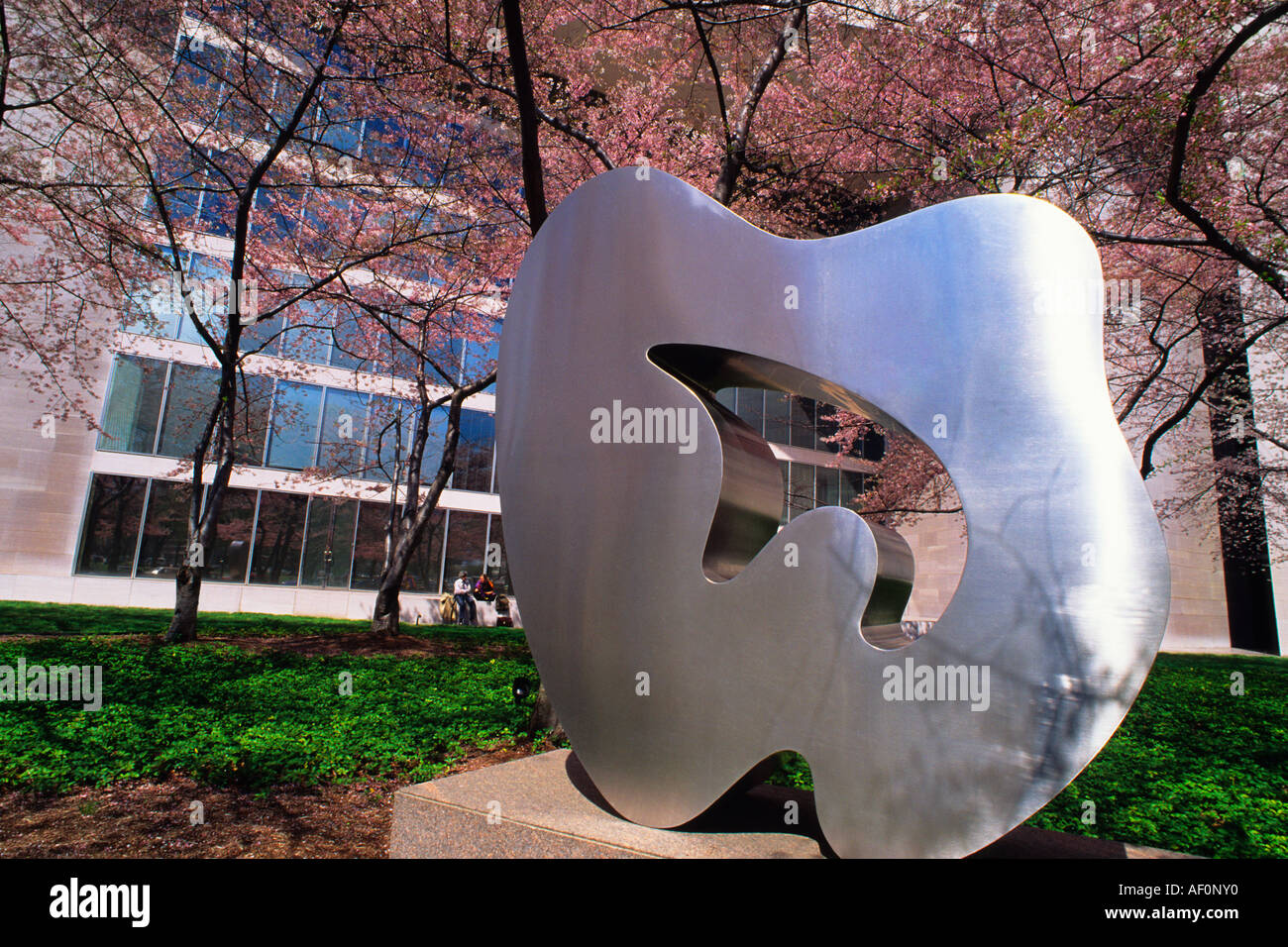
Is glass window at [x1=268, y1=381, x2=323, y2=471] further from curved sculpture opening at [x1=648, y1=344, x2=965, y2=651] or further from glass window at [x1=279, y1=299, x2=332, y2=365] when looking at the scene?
curved sculpture opening at [x1=648, y1=344, x2=965, y2=651]

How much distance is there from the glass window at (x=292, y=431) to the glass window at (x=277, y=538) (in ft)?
3.22

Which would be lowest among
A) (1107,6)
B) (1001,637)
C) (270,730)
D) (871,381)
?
(270,730)

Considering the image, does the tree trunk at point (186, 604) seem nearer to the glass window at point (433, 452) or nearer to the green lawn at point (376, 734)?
the green lawn at point (376, 734)

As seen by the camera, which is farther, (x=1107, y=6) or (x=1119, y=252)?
(x=1119, y=252)

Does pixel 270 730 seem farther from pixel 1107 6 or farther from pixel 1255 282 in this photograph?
pixel 1255 282

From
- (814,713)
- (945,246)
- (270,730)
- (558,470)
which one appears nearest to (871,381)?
(945,246)

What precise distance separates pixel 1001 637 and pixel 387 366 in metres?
18.4

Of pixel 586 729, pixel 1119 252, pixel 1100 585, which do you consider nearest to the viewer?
pixel 1100 585

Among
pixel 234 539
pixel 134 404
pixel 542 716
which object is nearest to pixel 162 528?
pixel 234 539

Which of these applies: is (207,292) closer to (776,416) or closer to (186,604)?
(186,604)

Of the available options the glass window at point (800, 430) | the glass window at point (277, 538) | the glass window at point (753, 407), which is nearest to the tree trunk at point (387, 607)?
the glass window at point (277, 538)

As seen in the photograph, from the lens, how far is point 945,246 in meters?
3.12

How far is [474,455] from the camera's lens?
2331 centimetres

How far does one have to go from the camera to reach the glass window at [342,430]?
20.6 m
